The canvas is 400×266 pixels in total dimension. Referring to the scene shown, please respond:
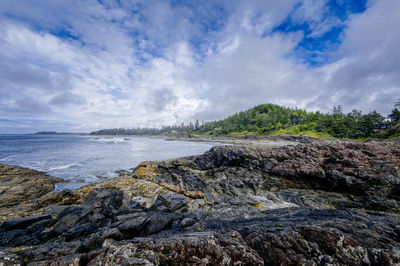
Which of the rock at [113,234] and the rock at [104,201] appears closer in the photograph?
the rock at [113,234]

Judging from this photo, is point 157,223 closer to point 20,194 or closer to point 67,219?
point 67,219

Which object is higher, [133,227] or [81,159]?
[133,227]

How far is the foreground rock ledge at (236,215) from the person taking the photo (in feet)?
15.4

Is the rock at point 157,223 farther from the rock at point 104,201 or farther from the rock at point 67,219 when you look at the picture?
the rock at point 67,219

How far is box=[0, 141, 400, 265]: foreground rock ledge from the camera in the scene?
469cm

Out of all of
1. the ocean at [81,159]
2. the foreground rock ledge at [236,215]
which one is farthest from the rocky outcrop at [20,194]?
the ocean at [81,159]

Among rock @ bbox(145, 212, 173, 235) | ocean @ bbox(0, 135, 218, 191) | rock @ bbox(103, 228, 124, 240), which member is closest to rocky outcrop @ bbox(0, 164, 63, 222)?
ocean @ bbox(0, 135, 218, 191)

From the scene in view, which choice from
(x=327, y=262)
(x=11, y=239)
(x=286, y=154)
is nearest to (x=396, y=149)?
(x=286, y=154)

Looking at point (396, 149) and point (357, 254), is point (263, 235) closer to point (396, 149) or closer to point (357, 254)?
point (357, 254)

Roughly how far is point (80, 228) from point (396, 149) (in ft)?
83.2

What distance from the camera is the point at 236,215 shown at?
941 cm

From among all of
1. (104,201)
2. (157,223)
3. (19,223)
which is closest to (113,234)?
(157,223)

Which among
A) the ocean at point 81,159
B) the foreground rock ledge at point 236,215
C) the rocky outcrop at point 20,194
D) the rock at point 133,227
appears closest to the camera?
the foreground rock ledge at point 236,215

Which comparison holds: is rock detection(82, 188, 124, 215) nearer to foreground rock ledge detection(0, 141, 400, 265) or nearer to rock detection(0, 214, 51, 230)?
foreground rock ledge detection(0, 141, 400, 265)
